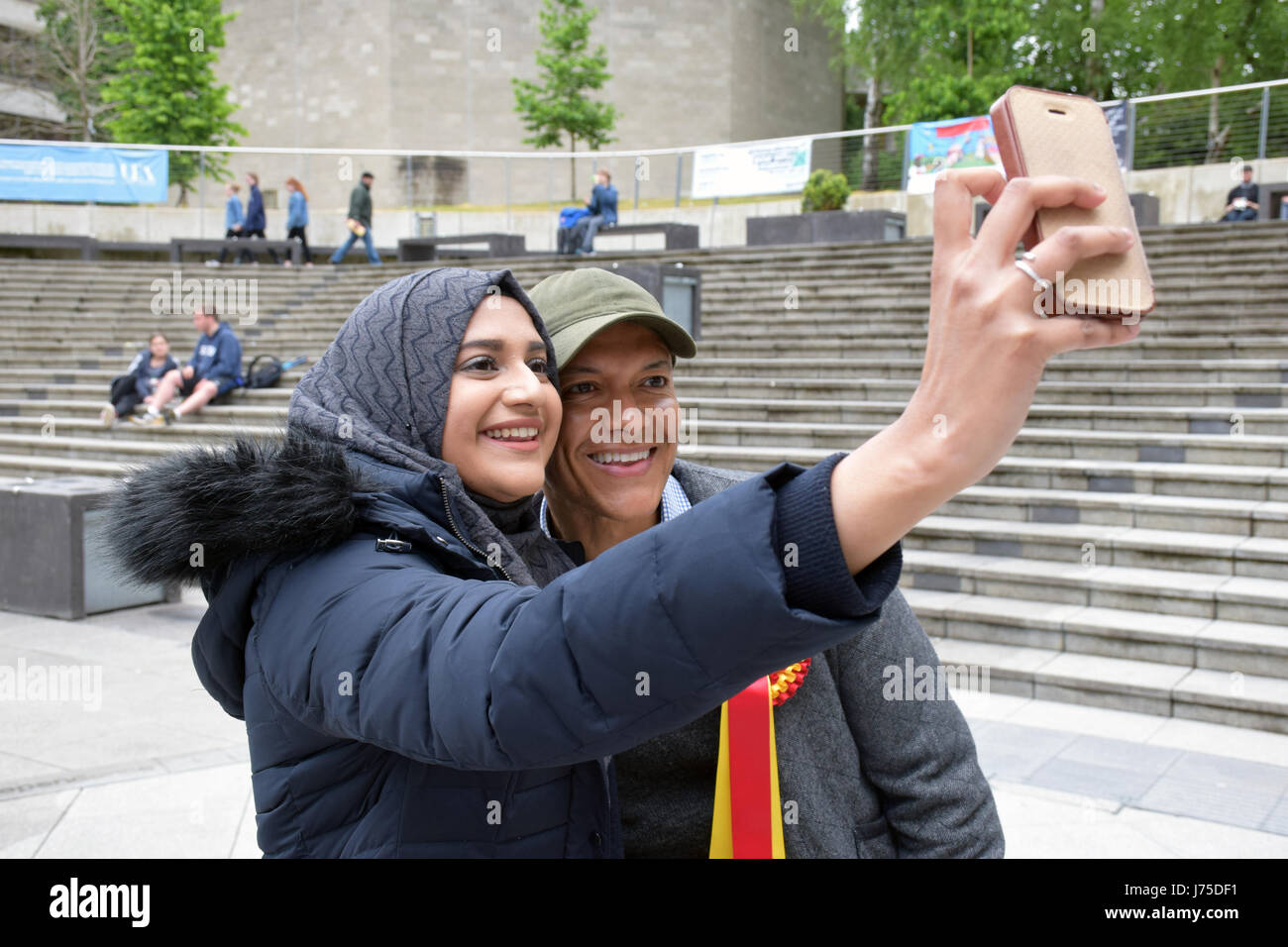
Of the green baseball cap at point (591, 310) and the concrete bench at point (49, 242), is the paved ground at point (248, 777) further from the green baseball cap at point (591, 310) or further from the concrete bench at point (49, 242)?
the concrete bench at point (49, 242)

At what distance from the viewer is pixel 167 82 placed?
30.5m

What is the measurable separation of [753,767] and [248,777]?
3666 millimetres

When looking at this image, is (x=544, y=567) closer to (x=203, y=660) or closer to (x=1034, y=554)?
(x=203, y=660)

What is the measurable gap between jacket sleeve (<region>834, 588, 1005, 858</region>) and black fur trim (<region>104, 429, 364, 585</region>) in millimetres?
914

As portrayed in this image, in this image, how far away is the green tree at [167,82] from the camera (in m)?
30.1

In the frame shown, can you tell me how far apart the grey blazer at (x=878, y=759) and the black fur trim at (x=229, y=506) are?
0.84 metres

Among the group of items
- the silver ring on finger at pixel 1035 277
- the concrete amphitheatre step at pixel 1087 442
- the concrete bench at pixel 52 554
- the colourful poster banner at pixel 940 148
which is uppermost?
the colourful poster banner at pixel 940 148

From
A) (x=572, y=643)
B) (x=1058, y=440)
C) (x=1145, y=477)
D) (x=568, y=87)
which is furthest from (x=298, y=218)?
(x=572, y=643)

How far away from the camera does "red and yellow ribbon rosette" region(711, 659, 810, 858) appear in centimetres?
175

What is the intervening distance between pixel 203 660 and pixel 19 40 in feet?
139

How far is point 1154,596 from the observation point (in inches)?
270

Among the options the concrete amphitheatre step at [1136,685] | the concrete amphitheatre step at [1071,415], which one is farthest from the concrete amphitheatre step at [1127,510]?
the concrete amphitheatre step at [1136,685]

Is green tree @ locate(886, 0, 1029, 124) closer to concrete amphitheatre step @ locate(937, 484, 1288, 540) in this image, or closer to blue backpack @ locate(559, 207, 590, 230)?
blue backpack @ locate(559, 207, 590, 230)

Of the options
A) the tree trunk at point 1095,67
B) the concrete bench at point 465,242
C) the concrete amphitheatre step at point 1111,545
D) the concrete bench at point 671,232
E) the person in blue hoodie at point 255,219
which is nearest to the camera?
the concrete amphitheatre step at point 1111,545
